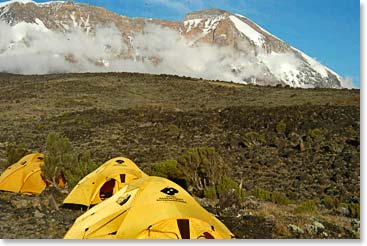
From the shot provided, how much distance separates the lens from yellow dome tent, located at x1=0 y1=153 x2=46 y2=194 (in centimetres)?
1198

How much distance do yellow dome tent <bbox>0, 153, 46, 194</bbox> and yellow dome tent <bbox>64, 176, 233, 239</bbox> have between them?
17.9 feet

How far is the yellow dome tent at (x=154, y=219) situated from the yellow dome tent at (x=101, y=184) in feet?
9.45

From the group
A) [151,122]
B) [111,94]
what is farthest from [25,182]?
[111,94]

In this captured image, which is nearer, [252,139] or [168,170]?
[168,170]

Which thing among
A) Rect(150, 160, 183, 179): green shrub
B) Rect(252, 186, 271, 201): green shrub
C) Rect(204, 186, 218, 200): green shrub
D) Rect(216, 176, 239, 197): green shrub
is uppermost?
Rect(150, 160, 183, 179): green shrub

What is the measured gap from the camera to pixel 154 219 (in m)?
6.36

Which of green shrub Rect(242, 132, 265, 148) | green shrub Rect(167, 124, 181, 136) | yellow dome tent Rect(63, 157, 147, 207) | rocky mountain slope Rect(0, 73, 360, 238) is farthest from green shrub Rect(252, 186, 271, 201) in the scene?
green shrub Rect(167, 124, 181, 136)

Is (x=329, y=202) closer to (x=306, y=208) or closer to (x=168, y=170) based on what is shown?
(x=306, y=208)

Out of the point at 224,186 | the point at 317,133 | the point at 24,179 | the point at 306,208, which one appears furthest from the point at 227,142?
the point at 306,208

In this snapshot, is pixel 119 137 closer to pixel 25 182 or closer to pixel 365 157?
pixel 25 182

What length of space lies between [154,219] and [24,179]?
657cm

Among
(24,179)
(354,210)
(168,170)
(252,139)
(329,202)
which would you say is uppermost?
(252,139)

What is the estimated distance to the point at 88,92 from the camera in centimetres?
3806

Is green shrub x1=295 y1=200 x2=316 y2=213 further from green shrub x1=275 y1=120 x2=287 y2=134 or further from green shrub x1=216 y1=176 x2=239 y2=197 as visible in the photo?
green shrub x1=275 y1=120 x2=287 y2=134
